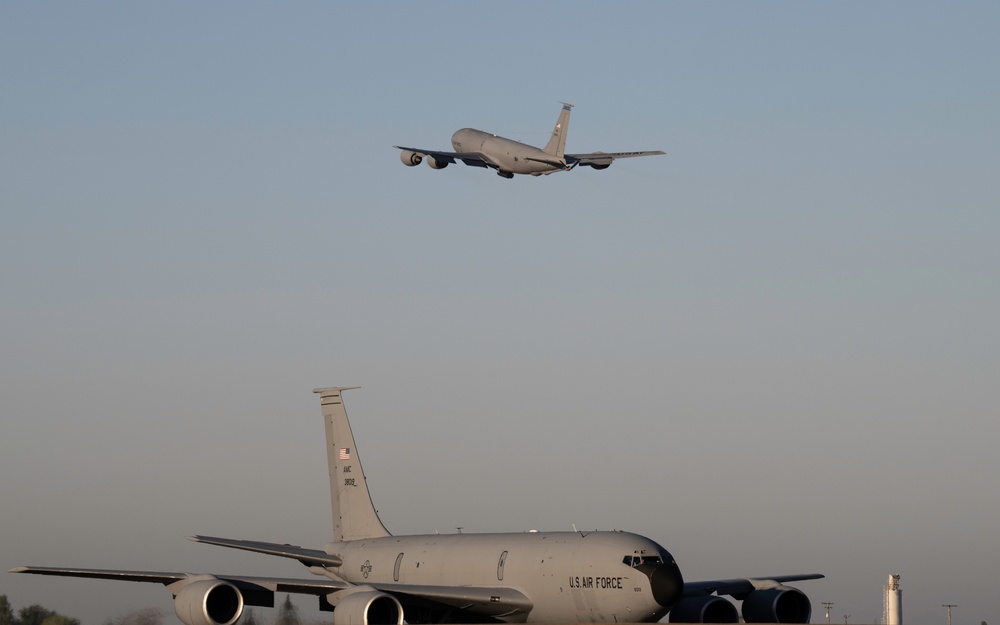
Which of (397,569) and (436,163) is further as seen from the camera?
(436,163)

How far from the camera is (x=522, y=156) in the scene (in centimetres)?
7144

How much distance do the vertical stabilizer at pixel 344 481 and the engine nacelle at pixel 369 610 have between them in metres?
15.2

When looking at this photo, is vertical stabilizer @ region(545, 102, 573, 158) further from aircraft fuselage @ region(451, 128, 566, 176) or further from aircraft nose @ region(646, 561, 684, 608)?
aircraft nose @ region(646, 561, 684, 608)

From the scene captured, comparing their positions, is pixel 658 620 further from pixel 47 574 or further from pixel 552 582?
pixel 47 574

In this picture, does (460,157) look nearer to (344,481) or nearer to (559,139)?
(559,139)

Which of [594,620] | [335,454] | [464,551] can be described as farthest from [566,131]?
[594,620]

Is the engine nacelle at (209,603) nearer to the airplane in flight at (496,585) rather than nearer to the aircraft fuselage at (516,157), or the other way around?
the airplane in flight at (496,585)

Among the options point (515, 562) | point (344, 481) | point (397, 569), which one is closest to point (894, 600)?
point (515, 562)

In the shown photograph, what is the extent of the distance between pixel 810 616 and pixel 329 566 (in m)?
21.4

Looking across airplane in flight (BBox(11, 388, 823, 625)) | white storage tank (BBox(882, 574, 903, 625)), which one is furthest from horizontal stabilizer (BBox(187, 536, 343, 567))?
white storage tank (BBox(882, 574, 903, 625))

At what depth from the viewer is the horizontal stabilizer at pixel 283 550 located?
5831 centimetres

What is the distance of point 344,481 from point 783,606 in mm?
21518

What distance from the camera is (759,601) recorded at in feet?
Answer: 189

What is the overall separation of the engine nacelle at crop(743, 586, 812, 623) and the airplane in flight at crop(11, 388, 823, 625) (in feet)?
0.13
